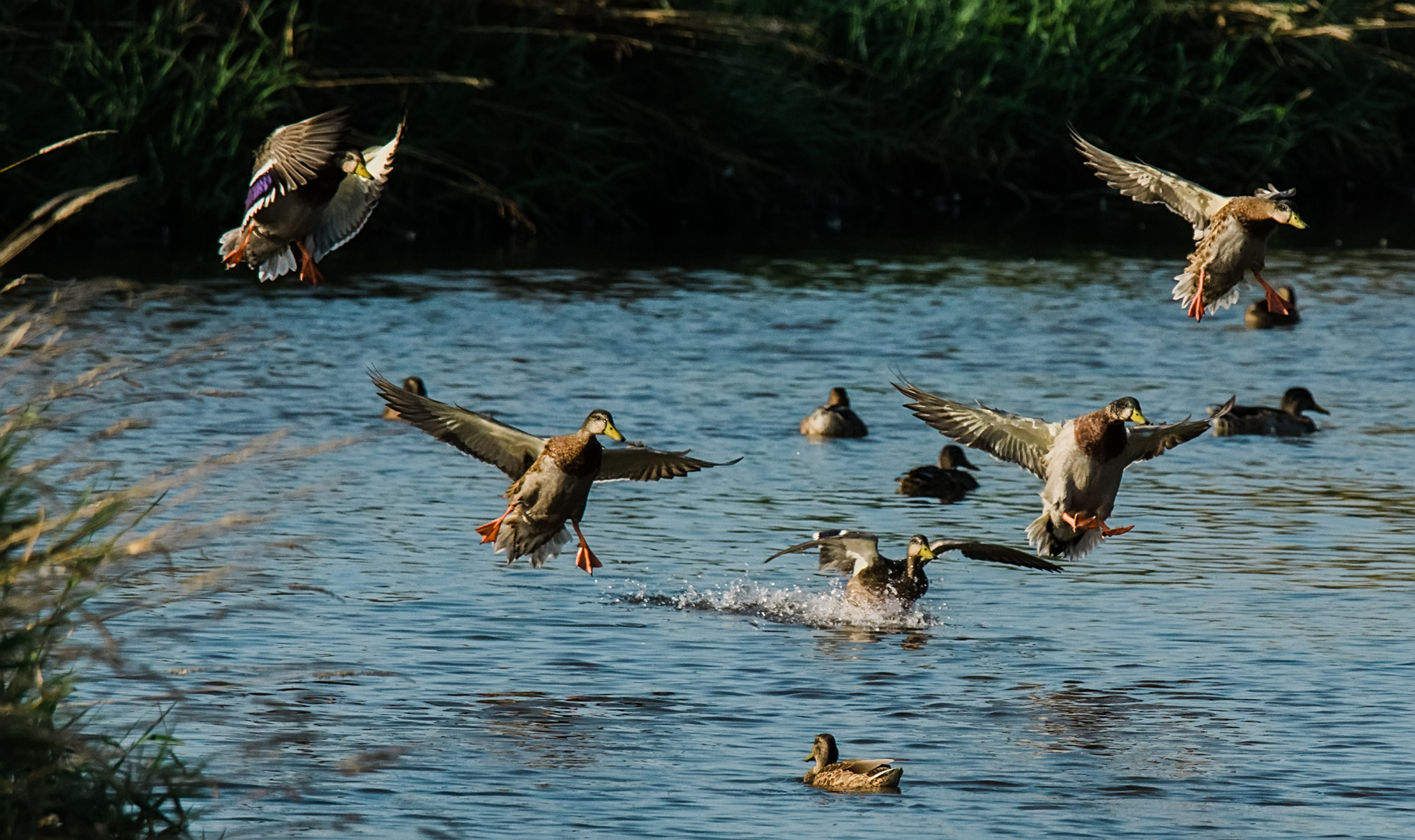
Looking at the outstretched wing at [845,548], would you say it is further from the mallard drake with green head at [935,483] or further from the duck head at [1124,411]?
the mallard drake with green head at [935,483]

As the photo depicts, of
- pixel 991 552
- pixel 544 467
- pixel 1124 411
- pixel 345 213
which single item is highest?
pixel 345 213

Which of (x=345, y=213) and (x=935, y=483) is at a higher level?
(x=345, y=213)

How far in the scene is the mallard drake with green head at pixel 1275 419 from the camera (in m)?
16.8

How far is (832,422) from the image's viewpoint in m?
16.4

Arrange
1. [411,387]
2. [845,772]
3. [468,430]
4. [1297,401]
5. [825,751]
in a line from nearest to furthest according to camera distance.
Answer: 1. [845,772]
2. [825,751]
3. [468,430]
4. [411,387]
5. [1297,401]

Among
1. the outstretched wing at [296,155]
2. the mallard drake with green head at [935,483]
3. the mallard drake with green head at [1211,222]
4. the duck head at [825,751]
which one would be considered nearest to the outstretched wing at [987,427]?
the mallard drake with green head at [1211,222]

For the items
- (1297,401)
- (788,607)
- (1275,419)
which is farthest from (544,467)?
(1297,401)

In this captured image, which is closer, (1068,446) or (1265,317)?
(1068,446)

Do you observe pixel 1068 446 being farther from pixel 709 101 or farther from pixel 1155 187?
pixel 709 101

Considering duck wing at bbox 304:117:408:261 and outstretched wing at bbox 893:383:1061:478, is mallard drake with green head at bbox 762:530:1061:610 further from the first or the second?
duck wing at bbox 304:117:408:261

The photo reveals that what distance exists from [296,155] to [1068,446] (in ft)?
12.1

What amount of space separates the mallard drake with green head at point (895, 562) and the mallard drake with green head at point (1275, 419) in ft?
17.5

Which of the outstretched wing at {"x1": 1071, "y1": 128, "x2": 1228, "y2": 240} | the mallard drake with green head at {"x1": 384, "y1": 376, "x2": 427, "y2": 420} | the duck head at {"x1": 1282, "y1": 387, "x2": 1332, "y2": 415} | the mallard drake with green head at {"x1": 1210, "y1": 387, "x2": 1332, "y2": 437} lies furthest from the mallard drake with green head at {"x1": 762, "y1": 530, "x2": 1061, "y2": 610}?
the duck head at {"x1": 1282, "y1": 387, "x2": 1332, "y2": 415}

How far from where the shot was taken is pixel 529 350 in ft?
66.4
